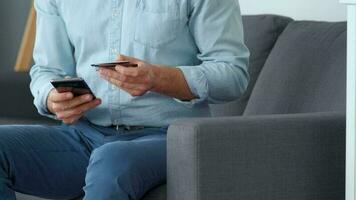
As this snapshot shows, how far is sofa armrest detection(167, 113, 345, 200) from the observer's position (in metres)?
1.50

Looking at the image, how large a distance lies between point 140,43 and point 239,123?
384mm

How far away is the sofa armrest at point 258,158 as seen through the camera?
150 cm

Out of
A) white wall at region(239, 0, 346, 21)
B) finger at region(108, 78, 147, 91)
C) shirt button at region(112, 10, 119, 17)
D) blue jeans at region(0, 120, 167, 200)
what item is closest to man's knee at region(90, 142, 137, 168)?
blue jeans at region(0, 120, 167, 200)

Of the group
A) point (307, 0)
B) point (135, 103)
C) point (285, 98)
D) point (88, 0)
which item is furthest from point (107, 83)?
point (307, 0)

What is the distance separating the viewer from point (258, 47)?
2371 millimetres

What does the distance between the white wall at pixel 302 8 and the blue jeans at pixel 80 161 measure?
0.86 m

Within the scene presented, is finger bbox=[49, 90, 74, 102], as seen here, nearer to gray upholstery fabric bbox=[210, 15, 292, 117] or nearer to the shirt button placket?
the shirt button placket

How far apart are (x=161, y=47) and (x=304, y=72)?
1.67ft

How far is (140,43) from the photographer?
71.7 inches

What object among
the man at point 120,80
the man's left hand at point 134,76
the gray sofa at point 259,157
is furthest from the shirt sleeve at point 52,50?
the gray sofa at point 259,157

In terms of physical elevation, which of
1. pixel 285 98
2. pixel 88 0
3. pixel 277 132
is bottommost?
pixel 285 98

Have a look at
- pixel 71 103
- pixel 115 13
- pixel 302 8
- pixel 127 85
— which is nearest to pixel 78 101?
pixel 71 103

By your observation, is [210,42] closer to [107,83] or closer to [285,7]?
[107,83]

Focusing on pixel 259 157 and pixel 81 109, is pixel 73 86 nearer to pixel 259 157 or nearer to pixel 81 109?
pixel 81 109
